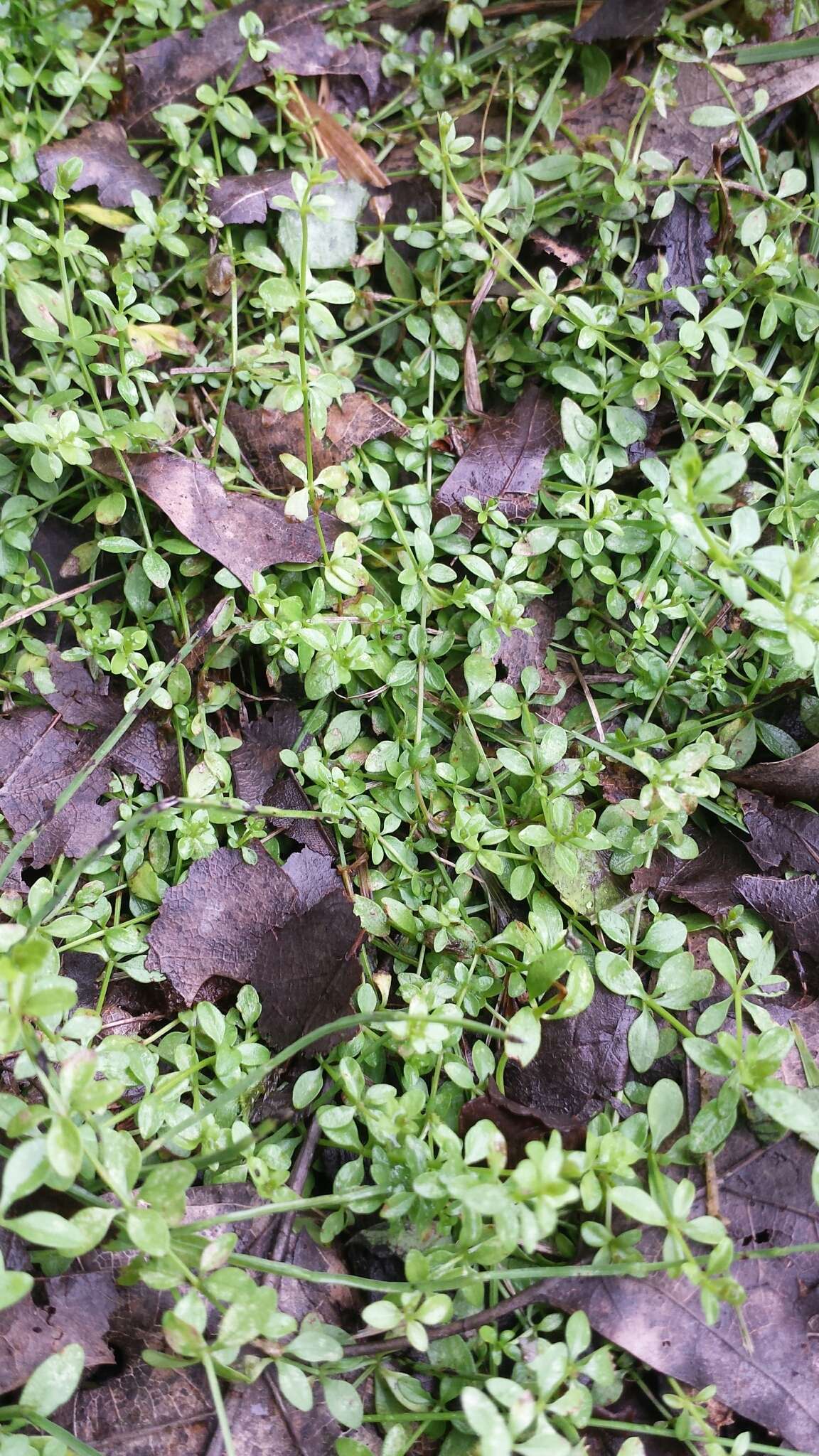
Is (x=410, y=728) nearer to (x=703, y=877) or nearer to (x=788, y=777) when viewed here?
(x=703, y=877)

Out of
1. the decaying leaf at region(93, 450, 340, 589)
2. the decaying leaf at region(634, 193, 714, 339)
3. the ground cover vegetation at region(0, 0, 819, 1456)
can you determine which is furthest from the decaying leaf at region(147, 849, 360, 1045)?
the decaying leaf at region(634, 193, 714, 339)

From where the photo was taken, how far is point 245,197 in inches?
86.7

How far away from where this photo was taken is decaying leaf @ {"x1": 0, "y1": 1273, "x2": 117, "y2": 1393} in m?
1.43

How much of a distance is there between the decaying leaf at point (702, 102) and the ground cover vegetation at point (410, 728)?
0.01 meters

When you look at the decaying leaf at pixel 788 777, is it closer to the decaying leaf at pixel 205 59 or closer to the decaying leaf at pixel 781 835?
the decaying leaf at pixel 781 835

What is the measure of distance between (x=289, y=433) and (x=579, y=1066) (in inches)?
56.7

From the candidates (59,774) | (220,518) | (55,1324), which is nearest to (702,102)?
(220,518)

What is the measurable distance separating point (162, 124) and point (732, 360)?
1.43 metres

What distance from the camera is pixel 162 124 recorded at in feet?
7.39

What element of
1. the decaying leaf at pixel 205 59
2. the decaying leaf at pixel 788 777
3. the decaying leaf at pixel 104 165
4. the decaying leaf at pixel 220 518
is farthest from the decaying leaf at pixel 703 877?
the decaying leaf at pixel 205 59

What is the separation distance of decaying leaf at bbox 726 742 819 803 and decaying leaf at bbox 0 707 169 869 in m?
1.20

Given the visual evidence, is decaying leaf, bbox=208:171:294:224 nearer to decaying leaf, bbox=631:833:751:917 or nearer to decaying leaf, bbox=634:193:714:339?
decaying leaf, bbox=634:193:714:339

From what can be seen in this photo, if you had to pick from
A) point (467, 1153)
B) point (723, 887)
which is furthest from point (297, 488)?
point (467, 1153)

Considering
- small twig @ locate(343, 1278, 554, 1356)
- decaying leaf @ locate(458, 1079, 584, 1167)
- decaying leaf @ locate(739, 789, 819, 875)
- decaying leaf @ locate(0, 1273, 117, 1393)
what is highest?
decaying leaf @ locate(739, 789, 819, 875)
